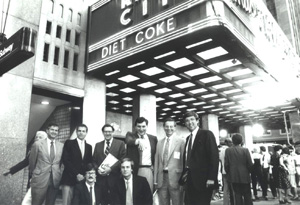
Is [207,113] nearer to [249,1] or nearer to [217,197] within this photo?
[217,197]

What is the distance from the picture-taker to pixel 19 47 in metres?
4.08

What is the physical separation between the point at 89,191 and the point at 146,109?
27.9ft

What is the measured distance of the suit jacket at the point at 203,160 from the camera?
12.2ft

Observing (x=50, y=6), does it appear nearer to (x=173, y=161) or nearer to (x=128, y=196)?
(x=173, y=161)

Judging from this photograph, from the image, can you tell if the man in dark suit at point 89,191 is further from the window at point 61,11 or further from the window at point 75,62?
the window at point 61,11

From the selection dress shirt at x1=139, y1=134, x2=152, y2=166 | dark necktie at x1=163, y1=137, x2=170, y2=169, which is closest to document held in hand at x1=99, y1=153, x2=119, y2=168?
dress shirt at x1=139, y1=134, x2=152, y2=166

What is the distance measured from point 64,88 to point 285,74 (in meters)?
10.2

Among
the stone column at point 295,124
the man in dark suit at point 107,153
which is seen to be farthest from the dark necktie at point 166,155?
the stone column at point 295,124

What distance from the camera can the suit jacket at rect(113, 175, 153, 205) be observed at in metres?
3.94

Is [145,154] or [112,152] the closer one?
[145,154]

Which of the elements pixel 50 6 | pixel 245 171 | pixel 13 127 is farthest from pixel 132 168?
pixel 50 6

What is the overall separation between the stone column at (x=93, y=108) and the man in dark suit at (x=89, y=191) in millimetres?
4706

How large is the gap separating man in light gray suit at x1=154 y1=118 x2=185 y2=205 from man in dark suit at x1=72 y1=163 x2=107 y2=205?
3.70 ft

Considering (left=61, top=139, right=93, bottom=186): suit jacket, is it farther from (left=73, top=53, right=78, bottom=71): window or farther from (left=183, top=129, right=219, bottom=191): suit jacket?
(left=73, top=53, right=78, bottom=71): window
